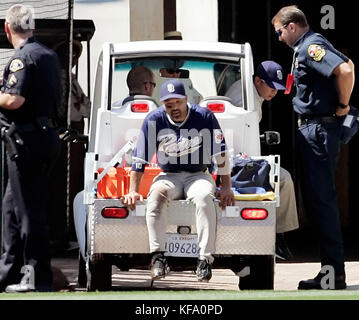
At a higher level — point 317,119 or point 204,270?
point 317,119

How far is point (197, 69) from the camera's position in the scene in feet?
36.4

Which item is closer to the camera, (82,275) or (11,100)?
(11,100)

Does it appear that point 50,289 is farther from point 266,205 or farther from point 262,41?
point 262,41

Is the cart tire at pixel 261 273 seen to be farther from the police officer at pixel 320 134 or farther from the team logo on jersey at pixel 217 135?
the team logo on jersey at pixel 217 135

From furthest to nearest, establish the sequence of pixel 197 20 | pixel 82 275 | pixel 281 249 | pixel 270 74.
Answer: pixel 197 20, pixel 281 249, pixel 270 74, pixel 82 275

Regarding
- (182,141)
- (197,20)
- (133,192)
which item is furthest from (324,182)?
(197,20)

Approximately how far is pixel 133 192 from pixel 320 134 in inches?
61.5

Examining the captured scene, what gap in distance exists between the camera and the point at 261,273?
389 inches

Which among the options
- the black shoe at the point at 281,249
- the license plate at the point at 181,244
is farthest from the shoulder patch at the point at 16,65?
the black shoe at the point at 281,249

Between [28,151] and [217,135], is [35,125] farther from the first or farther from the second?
[217,135]

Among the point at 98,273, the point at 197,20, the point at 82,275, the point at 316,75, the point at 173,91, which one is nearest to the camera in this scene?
the point at 173,91

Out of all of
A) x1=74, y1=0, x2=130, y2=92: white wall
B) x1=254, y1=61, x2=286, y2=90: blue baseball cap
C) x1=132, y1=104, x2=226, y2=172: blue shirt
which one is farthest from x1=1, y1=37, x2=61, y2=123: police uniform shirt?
x1=74, y1=0, x2=130, y2=92: white wall

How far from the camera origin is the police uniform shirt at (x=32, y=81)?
954 cm

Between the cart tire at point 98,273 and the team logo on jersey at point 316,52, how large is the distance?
85.9 inches
